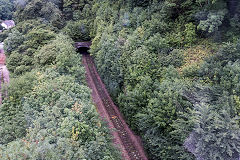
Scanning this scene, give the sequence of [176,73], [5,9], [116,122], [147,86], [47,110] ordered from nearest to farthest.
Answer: [47,110], [176,73], [147,86], [116,122], [5,9]

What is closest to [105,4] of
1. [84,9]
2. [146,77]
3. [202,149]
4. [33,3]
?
[84,9]

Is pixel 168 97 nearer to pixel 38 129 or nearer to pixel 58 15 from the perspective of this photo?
pixel 38 129

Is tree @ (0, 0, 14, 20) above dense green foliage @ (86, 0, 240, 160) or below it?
above

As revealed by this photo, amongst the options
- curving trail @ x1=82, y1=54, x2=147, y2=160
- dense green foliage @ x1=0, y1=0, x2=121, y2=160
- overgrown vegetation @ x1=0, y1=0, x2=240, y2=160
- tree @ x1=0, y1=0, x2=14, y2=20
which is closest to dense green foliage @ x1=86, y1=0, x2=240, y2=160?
overgrown vegetation @ x1=0, y1=0, x2=240, y2=160

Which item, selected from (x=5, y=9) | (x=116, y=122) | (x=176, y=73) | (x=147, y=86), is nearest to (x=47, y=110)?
(x=147, y=86)

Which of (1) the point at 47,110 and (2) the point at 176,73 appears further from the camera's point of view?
(2) the point at 176,73

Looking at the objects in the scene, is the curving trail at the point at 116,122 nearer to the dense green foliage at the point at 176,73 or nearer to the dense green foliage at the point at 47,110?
the dense green foliage at the point at 176,73

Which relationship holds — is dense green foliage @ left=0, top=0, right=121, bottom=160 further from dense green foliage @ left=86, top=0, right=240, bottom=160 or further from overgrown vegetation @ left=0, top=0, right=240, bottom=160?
dense green foliage @ left=86, top=0, right=240, bottom=160

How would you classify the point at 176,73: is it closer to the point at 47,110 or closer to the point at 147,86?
Result: the point at 147,86

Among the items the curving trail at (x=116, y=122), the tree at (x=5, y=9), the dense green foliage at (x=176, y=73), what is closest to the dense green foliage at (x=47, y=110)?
the curving trail at (x=116, y=122)
